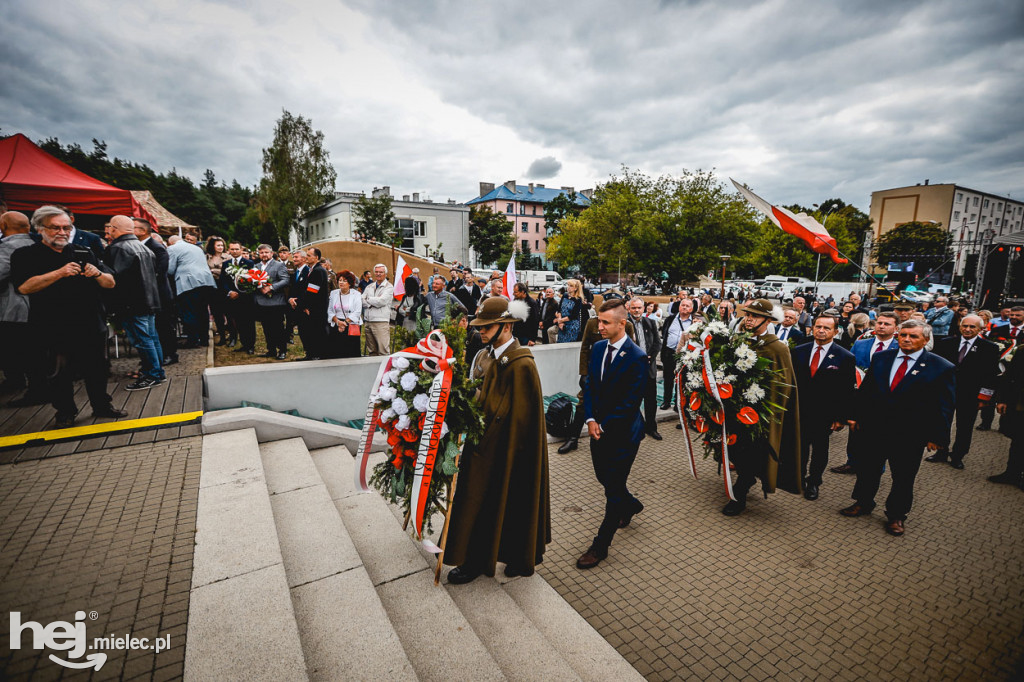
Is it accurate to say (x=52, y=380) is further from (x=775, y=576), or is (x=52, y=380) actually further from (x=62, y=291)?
(x=775, y=576)

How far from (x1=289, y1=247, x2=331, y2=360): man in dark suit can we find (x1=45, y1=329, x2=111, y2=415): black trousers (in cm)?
264

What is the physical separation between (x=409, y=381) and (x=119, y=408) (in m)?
4.28

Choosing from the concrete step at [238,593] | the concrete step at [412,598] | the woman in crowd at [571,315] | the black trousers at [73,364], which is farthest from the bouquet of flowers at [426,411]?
the woman in crowd at [571,315]

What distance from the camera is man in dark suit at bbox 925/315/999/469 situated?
6398 millimetres

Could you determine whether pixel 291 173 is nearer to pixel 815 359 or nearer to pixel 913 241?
pixel 815 359

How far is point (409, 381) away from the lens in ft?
10.4

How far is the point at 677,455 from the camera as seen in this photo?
6.64 m

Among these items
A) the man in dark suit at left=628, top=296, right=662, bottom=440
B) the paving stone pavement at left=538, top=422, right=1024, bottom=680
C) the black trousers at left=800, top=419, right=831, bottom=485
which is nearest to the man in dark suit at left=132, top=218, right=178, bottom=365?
the paving stone pavement at left=538, top=422, right=1024, bottom=680

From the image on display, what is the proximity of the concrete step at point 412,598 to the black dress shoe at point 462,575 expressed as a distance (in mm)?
169

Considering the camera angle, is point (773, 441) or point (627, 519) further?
point (773, 441)

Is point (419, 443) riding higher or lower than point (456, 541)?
higher

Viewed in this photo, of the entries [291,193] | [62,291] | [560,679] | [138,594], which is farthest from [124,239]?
[291,193]

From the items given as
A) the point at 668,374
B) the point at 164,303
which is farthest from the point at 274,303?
the point at 668,374

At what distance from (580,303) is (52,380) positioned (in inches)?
313
